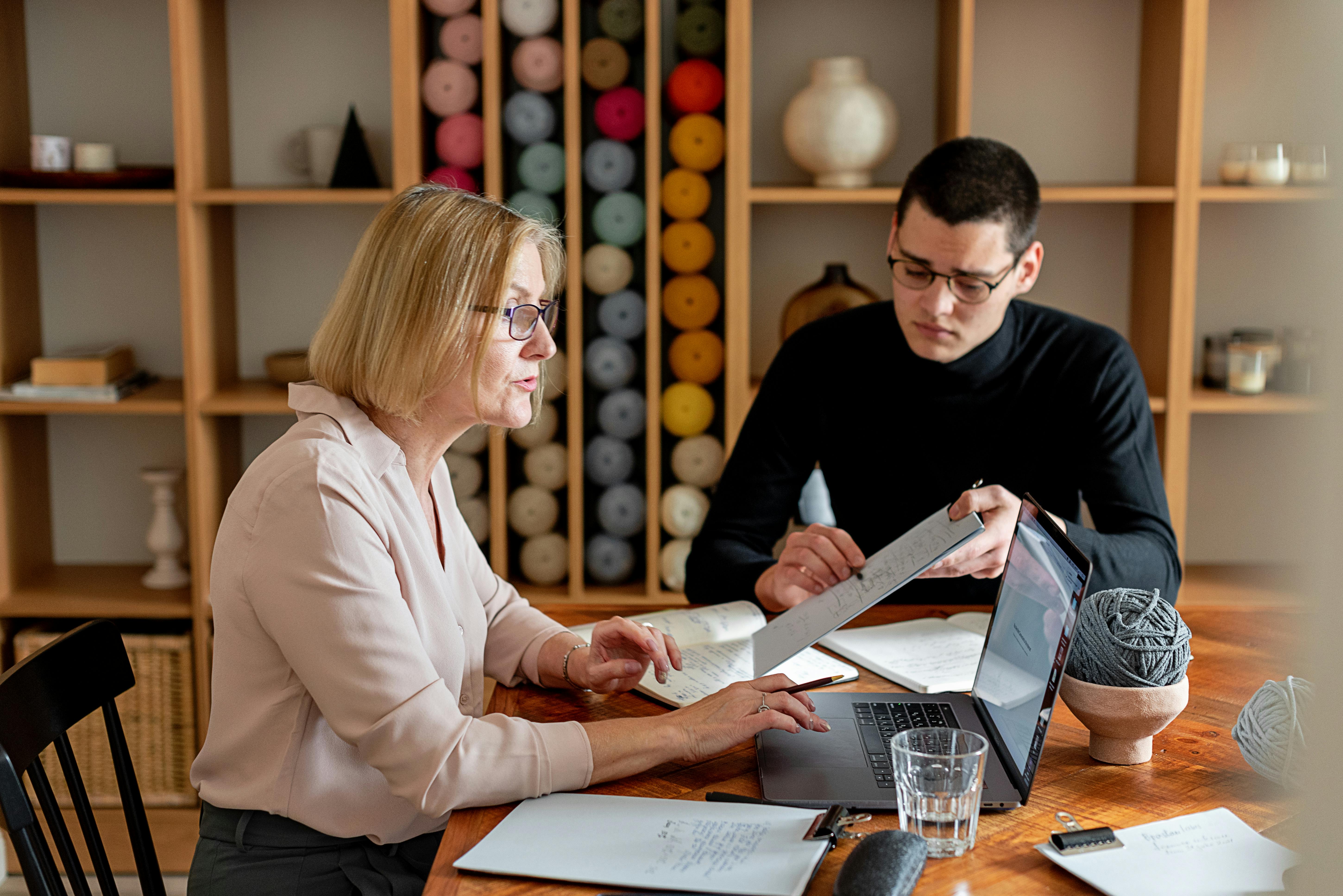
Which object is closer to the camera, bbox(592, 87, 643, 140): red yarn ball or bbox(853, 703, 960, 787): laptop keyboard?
bbox(853, 703, 960, 787): laptop keyboard

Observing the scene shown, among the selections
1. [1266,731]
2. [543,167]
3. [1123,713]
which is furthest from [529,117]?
[1266,731]

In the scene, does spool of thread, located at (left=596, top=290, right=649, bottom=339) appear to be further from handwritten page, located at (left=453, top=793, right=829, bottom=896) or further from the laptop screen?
handwritten page, located at (left=453, top=793, right=829, bottom=896)

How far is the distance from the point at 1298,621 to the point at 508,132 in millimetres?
2675

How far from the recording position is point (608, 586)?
289cm

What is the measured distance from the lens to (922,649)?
154 cm

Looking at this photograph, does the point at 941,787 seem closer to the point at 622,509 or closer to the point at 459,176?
the point at 622,509

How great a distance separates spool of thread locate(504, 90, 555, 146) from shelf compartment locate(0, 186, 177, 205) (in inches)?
32.1

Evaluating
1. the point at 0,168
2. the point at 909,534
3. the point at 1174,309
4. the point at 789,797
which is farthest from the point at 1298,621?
the point at 0,168

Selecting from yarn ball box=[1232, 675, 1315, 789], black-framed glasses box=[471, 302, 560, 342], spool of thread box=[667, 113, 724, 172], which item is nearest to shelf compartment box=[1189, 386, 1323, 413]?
yarn ball box=[1232, 675, 1315, 789]

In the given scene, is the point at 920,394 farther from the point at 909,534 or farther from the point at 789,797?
the point at 789,797

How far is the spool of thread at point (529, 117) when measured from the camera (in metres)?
2.69

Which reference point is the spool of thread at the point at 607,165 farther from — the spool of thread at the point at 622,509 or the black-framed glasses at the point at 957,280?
the black-framed glasses at the point at 957,280

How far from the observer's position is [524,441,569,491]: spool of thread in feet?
9.19

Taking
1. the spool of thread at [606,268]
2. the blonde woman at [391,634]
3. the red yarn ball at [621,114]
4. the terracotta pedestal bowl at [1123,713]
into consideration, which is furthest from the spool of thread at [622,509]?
the terracotta pedestal bowl at [1123,713]
